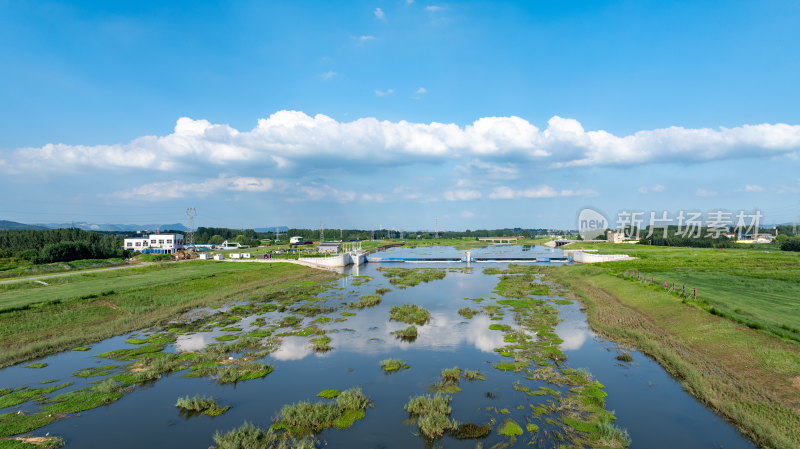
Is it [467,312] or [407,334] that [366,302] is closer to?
[467,312]

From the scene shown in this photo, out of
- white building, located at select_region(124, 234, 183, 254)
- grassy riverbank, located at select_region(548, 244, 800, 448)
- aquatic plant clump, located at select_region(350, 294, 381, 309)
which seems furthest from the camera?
white building, located at select_region(124, 234, 183, 254)

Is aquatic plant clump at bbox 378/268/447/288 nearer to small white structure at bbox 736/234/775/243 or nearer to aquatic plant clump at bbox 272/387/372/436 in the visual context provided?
aquatic plant clump at bbox 272/387/372/436

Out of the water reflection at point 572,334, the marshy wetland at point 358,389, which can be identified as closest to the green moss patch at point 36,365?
the marshy wetland at point 358,389

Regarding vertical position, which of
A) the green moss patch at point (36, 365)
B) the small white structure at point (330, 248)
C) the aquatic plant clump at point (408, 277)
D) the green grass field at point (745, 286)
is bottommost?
the aquatic plant clump at point (408, 277)

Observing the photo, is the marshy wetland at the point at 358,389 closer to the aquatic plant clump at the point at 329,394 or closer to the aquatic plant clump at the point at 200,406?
the aquatic plant clump at the point at 200,406

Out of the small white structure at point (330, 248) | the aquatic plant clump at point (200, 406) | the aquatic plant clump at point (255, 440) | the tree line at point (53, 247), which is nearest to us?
the aquatic plant clump at point (255, 440)

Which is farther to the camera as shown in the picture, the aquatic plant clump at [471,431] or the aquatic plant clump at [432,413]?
the aquatic plant clump at [432,413]

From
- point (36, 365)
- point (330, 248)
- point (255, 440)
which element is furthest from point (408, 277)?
point (330, 248)

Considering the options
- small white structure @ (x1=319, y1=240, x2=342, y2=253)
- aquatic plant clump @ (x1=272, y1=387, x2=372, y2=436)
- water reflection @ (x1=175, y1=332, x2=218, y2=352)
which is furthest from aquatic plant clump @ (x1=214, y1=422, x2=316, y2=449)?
small white structure @ (x1=319, y1=240, x2=342, y2=253)
